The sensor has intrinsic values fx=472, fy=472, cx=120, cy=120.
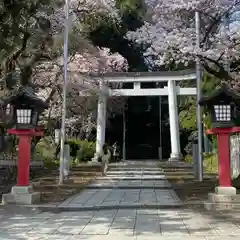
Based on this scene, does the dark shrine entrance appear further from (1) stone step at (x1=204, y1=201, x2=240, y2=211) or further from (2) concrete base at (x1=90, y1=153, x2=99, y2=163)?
(1) stone step at (x1=204, y1=201, x2=240, y2=211)

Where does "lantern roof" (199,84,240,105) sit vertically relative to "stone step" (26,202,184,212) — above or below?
above

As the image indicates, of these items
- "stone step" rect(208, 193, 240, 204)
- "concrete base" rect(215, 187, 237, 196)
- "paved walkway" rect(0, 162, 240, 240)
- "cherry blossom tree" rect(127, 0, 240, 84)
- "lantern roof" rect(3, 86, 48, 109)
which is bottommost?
"paved walkway" rect(0, 162, 240, 240)

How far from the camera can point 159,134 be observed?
45281mm

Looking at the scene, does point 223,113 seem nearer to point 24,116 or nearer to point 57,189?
point 24,116

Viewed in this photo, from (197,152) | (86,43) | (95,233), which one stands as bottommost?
(95,233)

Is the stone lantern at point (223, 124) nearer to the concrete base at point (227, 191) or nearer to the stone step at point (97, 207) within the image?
the concrete base at point (227, 191)

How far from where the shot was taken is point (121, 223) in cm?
981

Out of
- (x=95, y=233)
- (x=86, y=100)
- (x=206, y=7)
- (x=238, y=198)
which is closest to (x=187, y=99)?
(x=86, y=100)

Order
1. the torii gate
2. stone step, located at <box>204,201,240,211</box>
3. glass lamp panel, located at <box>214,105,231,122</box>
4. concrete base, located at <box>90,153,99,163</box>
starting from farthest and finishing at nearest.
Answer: the torii gate < concrete base, located at <box>90,153,99,163</box> < glass lamp panel, located at <box>214,105,231,122</box> < stone step, located at <box>204,201,240,211</box>

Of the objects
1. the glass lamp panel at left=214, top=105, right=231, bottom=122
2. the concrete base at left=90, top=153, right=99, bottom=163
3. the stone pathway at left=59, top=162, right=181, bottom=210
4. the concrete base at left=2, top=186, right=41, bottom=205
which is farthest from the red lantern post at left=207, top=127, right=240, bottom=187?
the concrete base at left=90, top=153, right=99, bottom=163

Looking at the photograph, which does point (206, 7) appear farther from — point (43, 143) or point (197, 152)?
point (43, 143)

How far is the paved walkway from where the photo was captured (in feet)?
28.0

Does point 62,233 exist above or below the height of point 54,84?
below

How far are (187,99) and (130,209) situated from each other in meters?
29.4
